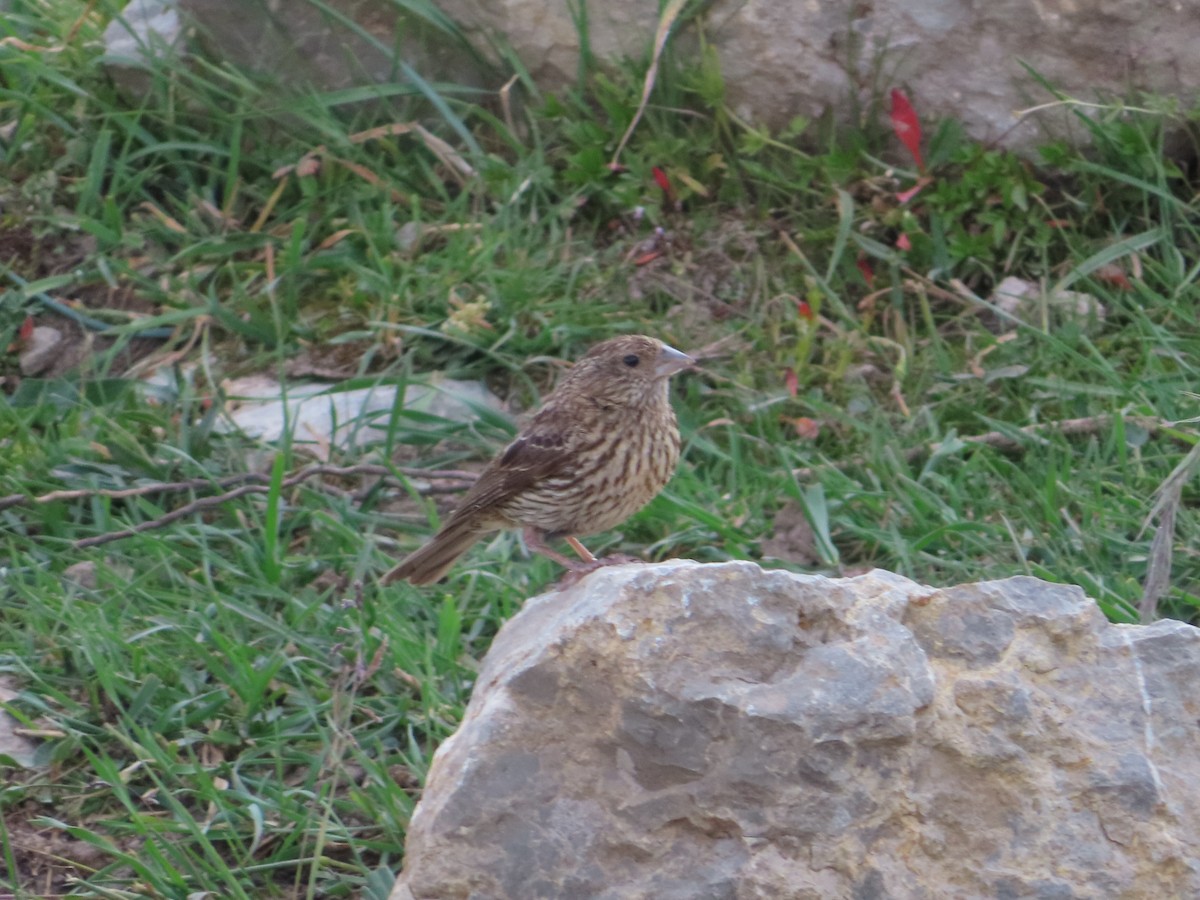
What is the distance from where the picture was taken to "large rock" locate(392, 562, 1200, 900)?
2.74 meters

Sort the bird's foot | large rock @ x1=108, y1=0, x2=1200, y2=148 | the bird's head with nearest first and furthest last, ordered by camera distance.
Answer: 1. the bird's foot
2. the bird's head
3. large rock @ x1=108, y1=0, x2=1200, y2=148

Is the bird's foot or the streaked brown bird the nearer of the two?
the bird's foot

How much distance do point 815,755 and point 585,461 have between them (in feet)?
5.25

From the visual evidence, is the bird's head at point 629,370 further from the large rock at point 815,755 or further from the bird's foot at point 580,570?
the large rock at point 815,755

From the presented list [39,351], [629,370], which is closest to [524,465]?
[629,370]

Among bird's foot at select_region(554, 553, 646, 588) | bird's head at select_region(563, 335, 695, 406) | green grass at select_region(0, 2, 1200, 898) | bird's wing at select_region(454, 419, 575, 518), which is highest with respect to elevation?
bird's head at select_region(563, 335, 695, 406)

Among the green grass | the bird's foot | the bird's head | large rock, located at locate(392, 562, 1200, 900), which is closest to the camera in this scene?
large rock, located at locate(392, 562, 1200, 900)

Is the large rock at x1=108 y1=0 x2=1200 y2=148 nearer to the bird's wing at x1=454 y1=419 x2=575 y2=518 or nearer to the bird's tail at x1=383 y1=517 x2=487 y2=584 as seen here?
the bird's wing at x1=454 y1=419 x2=575 y2=518

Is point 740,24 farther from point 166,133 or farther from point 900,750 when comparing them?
point 900,750

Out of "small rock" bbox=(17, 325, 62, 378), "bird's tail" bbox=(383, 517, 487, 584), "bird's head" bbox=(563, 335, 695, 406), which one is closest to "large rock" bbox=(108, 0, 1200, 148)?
"small rock" bbox=(17, 325, 62, 378)

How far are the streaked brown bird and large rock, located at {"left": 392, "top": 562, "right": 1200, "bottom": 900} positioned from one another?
121 cm

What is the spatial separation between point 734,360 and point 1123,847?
122 inches

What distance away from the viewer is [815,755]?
9.01 feet

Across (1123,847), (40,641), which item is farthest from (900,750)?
(40,641)
